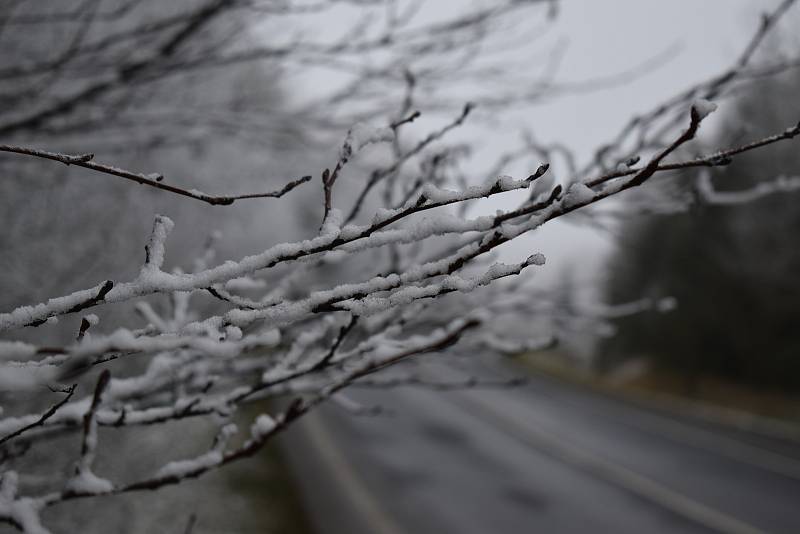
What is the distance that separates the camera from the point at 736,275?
16.4 m

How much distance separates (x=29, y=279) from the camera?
3.90m

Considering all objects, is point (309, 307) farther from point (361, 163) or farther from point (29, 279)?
point (29, 279)

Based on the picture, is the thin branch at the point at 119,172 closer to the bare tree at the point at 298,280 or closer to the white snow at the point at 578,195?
the bare tree at the point at 298,280

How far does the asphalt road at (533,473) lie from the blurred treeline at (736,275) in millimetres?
4623

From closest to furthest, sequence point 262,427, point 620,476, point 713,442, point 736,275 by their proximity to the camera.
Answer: point 262,427
point 620,476
point 713,442
point 736,275

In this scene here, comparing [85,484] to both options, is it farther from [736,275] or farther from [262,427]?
[736,275]

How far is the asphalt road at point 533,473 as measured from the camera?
23.8ft

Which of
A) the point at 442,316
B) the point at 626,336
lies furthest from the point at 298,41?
the point at 626,336

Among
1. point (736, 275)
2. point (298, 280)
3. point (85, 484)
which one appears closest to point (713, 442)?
point (736, 275)

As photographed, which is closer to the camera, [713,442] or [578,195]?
[578,195]

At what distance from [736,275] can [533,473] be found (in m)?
11.1

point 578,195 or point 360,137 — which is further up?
point 360,137

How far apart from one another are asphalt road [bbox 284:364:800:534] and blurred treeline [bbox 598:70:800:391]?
462 centimetres

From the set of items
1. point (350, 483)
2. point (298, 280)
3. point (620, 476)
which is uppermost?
point (298, 280)
